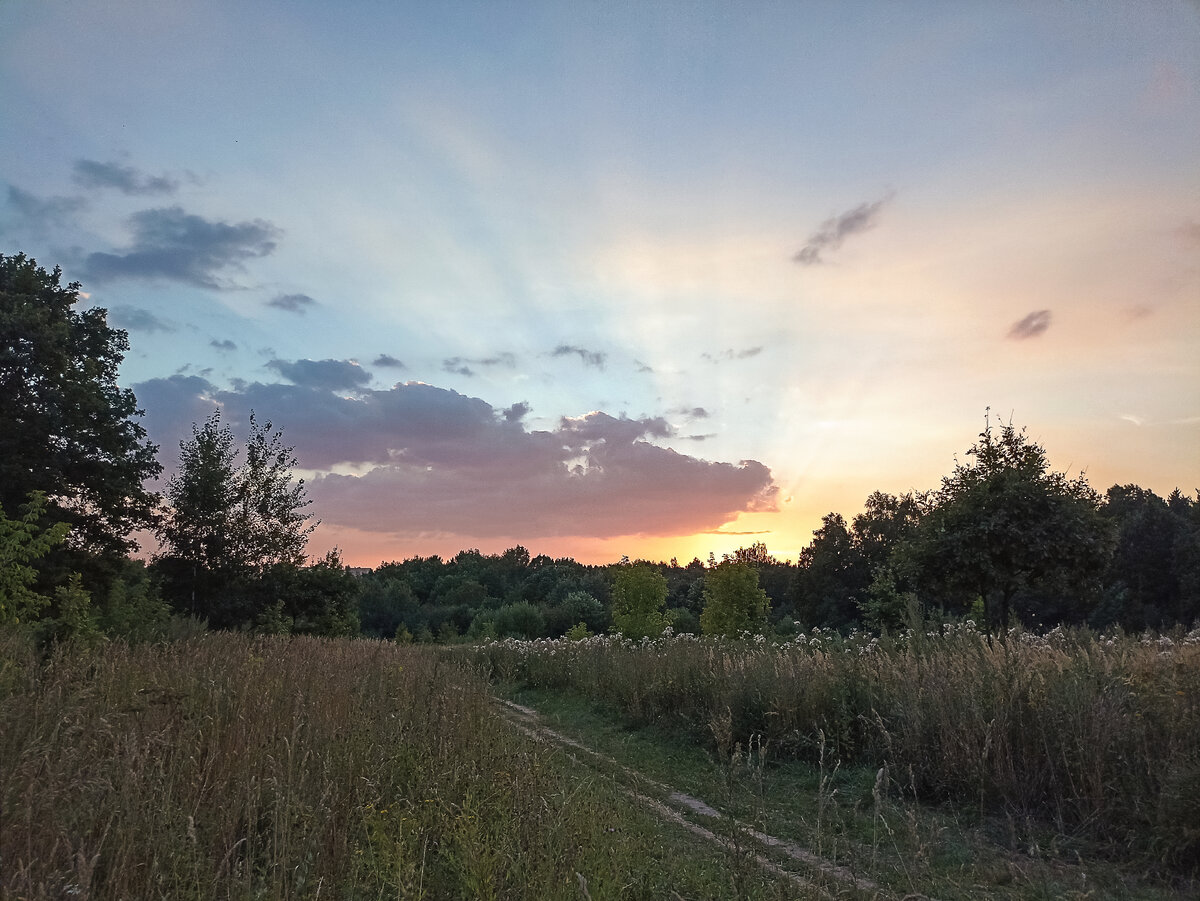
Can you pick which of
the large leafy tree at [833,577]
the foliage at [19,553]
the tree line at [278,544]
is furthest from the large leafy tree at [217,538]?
the large leafy tree at [833,577]

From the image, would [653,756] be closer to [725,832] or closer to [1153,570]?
[725,832]

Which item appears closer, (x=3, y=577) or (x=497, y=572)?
(x=3, y=577)

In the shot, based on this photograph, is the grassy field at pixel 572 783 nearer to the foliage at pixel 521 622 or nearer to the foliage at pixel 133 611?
the foliage at pixel 133 611

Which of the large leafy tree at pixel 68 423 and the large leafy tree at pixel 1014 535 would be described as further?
the large leafy tree at pixel 68 423

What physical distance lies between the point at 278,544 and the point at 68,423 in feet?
31.7

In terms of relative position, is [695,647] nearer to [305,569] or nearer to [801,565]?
[305,569]

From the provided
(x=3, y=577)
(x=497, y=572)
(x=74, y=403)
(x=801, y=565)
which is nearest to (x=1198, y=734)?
(x=3, y=577)

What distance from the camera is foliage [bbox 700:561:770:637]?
3481cm

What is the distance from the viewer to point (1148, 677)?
22.6ft

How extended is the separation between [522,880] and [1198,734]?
5.62m

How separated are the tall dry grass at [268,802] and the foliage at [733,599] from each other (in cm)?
2861

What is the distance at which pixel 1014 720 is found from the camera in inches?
288

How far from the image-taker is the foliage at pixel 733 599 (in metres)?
34.8

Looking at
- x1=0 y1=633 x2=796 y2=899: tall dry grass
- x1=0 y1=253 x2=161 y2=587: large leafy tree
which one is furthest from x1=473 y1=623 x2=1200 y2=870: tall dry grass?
x1=0 y1=253 x2=161 y2=587: large leafy tree
